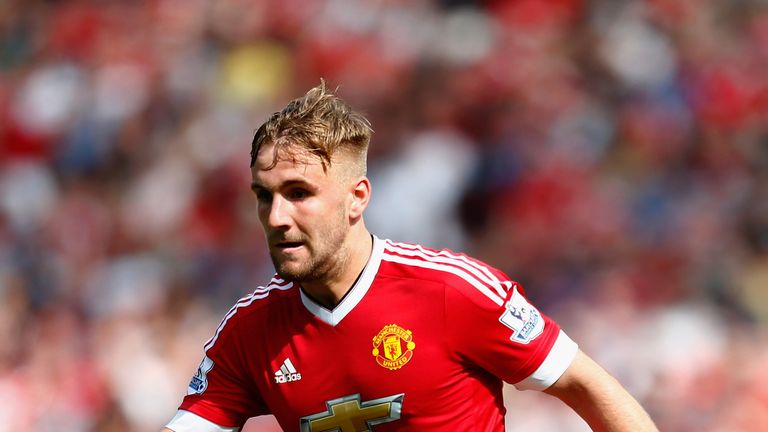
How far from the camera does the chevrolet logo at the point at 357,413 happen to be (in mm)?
3740

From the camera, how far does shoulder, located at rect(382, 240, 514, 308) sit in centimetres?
369

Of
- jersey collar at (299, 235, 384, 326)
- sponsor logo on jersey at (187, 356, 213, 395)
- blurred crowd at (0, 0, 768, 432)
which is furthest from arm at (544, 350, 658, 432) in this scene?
blurred crowd at (0, 0, 768, 432)

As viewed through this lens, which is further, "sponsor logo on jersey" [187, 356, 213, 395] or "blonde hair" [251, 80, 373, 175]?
"sponsor logo on jersey" [187, 356, 213, 395]

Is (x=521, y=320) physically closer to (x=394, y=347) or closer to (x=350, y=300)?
(x=394, y=347)

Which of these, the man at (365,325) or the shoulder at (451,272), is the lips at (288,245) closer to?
the man at (365,325)

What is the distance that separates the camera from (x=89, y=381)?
8.00m

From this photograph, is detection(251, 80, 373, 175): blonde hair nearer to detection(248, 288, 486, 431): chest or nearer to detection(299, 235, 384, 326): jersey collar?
detection(299, 235, 384, 326): jersey collar

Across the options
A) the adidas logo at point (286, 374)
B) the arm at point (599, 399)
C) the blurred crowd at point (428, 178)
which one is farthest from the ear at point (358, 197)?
the blurred crowd at point (428, 178)

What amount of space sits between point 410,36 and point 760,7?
2.50 m

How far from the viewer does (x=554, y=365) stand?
12.1 feet

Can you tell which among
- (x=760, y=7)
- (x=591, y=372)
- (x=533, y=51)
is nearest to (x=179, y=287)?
(x=533, y=51)

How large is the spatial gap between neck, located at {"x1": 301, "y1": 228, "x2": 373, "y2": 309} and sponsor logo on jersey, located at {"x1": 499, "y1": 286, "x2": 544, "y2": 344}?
51 centimetres

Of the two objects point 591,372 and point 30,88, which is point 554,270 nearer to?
point 591,372

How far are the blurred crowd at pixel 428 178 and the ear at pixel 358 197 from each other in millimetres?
2941
